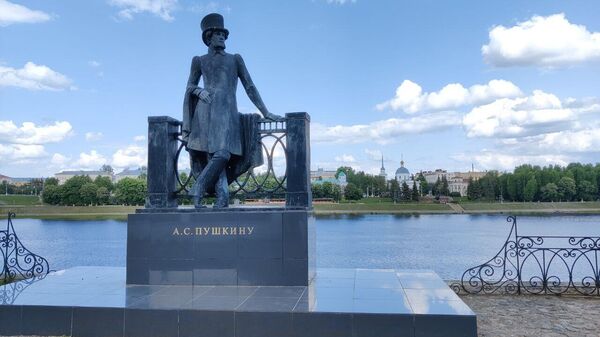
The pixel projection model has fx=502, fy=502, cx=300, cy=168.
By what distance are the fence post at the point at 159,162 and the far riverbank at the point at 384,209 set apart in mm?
54159

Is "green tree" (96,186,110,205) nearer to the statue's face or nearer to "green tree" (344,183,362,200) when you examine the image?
"green tree" (344,183,362,200)

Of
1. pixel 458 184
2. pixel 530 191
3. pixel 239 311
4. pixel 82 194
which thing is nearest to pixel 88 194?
pixel 82 194

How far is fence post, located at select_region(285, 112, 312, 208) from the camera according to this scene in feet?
24.1

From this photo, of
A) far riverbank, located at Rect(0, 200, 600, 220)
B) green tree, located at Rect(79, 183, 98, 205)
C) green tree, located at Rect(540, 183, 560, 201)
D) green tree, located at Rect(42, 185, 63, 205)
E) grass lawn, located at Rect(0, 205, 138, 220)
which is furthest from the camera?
green tree, located at Rect(540, 183, 560, 201)

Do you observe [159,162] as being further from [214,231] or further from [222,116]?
[214,231]

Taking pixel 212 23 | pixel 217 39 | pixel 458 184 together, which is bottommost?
pixel 217 39

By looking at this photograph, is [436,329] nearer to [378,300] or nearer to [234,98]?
[378,300]

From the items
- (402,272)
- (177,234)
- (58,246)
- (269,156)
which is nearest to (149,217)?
(177,234)

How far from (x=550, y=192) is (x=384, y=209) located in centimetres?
2915

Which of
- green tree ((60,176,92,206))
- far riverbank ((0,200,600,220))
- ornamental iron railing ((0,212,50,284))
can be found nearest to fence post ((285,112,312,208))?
ornamental iron railing ((0,212,50,284))

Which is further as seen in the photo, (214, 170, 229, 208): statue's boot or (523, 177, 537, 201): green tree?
(523, 177, 537, 201): green tree

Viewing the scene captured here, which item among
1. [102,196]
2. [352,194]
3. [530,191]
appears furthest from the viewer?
[352,194]

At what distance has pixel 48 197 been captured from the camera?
247ft

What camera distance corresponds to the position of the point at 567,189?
82.5 meters
